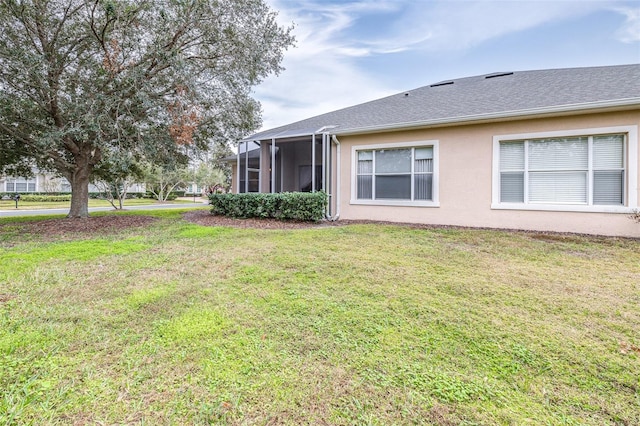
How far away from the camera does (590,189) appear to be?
7035mm

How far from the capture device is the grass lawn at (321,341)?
1731mm

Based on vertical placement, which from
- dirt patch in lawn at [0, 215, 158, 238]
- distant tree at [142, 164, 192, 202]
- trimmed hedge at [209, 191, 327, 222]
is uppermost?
distant tree at [142, 164, 192, 202]

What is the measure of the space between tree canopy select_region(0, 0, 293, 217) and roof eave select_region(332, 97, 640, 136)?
13.9ft

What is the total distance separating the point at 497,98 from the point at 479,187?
295 centimetres

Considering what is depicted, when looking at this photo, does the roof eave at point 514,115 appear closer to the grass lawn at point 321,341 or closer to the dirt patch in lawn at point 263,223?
the dirt patch in lawn at point 263,223

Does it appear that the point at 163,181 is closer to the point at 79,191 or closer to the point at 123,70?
the point at 79,191

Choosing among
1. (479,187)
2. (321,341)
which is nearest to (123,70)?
(321,341)

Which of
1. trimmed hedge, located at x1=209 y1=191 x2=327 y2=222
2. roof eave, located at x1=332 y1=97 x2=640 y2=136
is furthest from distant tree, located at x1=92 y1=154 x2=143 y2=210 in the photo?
roof eave, located at x1=332 y1=97 x2=640 y2=136

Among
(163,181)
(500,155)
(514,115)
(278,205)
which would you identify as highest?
(163,181)

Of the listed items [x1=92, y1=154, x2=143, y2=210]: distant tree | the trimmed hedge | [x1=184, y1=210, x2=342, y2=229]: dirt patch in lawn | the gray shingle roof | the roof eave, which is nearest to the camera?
the roof eave

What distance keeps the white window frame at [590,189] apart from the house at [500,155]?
20 mm

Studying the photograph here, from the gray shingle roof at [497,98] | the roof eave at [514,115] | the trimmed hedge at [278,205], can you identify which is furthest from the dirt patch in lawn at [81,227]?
the roof eave at [514,115]

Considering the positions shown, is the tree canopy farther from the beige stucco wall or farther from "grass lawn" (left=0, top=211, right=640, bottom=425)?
"grass lawn" (left=0, top=211, right=640, bottom=425)

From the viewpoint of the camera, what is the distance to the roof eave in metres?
6.50
